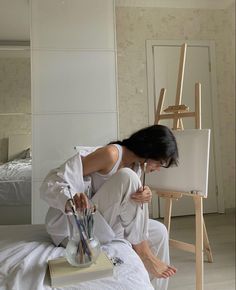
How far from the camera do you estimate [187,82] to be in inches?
130

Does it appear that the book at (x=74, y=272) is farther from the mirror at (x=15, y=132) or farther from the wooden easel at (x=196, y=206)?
the mirror at (x=15, y=132)

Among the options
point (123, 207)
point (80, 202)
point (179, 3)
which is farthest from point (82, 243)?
point (179, 3)

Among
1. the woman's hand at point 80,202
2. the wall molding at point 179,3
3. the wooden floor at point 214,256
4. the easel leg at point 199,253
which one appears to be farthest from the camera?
the wall molding at point 179,3

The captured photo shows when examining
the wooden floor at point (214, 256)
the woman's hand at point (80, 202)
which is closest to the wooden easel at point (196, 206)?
the wooden floor at point (214, 256)

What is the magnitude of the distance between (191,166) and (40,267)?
40.3 inches

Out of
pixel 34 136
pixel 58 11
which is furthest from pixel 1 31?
pixel 34 136

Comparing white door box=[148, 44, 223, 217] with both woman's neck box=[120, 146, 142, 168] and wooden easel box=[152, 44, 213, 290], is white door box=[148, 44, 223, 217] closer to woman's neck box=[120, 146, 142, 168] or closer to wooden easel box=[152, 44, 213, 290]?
wooden easel box=[152, 44, 213, 290]

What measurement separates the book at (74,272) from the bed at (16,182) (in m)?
1.38

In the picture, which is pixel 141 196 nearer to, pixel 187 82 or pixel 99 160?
pixel 99 160

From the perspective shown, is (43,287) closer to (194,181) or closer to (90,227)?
(90,227)

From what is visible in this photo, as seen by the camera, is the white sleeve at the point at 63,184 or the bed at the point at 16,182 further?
the bed at the point at 16,182

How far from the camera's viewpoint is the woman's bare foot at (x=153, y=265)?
4.32ft

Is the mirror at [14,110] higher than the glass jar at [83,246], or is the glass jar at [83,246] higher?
the mirror at [14,110]

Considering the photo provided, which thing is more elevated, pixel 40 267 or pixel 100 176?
pixel 100 176
